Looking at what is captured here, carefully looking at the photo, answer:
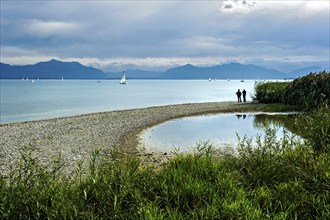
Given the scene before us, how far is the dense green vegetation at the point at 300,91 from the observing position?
3719cm

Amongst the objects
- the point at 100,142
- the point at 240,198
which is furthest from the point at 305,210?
the point at 100,142

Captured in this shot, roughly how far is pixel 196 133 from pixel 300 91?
19.5m

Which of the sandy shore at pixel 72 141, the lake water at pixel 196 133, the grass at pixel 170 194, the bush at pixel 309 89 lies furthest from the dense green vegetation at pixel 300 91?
the grass at pixel 170 194

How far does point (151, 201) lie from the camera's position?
720 cm

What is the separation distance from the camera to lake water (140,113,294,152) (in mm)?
21781

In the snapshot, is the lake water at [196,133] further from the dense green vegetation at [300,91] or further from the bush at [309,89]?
the bush at [309,89]

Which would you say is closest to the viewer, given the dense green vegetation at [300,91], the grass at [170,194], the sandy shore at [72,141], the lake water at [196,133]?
the grass at [170,194]

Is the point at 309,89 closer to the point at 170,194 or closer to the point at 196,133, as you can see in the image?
the point at 196,133

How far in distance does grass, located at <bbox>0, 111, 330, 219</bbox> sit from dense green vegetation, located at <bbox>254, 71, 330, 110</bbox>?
27492 millimetres

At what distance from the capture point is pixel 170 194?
7340mm

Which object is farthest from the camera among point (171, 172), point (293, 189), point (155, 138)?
point (155, 138)

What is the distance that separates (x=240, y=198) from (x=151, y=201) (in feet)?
5.64

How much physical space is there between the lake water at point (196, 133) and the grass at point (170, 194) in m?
10.2

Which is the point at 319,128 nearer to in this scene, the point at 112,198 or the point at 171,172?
the point at 171,172
